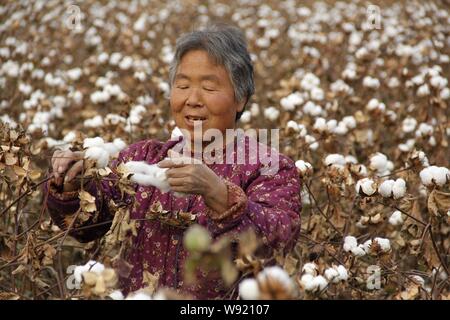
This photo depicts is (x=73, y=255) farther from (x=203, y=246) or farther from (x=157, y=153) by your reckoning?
(x=203, y=246)

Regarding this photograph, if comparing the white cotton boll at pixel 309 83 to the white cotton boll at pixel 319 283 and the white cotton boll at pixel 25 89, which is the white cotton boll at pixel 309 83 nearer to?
the white cotton boll at pixel 25 89

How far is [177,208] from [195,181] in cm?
33

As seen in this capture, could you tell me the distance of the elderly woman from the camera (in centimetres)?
147

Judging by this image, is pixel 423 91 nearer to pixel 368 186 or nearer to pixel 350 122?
pixel 350 122

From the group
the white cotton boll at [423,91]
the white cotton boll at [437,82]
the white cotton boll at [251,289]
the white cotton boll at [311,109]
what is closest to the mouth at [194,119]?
the white cotton boll at [251,289]

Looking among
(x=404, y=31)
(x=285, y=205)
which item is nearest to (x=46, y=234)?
(x=285, y=205)

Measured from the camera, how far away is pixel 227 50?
62.4 inches

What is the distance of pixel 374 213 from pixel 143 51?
264 centimetres

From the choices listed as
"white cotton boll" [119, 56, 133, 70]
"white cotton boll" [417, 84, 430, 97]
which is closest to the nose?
"white cotton boll" [417, 84, 430, 97]

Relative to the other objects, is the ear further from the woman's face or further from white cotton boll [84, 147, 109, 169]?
white cotton boll [84, 147, 109, 169]

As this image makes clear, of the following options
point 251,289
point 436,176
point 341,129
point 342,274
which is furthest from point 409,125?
point 251,289

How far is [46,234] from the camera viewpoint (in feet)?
5.63

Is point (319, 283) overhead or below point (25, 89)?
below

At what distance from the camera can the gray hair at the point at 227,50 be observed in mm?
1577
